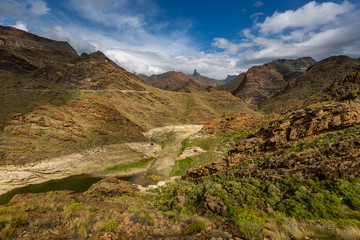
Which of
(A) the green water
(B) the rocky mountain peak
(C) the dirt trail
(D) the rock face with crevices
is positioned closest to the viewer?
(D) the rock face with crevices

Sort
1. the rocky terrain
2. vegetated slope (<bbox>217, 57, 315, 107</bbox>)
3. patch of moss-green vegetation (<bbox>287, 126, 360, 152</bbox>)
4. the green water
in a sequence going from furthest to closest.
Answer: vegetated slope (<bbox>217, 57, 315, 107</bbox>) < the green water < patch of moss-green vegetation (<bbox>287, 126, 360, 152</bbox>) < the rocky terrain

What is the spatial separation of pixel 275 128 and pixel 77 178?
3957 centimetres

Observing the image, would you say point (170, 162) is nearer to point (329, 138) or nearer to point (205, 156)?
point (205, 156)

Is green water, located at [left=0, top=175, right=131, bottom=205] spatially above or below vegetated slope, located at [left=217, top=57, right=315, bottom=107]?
below

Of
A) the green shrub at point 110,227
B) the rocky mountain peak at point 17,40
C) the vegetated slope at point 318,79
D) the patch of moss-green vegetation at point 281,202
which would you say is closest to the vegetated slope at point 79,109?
the vegetated slope at point 318,79

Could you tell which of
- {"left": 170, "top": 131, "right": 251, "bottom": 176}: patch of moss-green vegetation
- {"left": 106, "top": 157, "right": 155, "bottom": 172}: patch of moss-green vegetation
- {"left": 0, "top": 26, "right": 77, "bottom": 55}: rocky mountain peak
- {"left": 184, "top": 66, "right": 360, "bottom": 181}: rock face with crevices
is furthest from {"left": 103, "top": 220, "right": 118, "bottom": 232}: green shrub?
{"left": 0, "top": 26, "right": 77, "bottom": 55}: rocky mountain peak

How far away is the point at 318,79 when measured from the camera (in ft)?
318

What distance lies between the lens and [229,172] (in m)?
16.2

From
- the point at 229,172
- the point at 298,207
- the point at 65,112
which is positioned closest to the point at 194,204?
the point at 229,172

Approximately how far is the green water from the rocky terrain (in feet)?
4.59

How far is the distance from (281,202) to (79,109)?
55382mm

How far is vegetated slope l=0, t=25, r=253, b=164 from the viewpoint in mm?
33375

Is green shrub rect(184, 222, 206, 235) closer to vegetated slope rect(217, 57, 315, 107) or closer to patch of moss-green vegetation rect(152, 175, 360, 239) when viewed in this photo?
patch of moss-green vegetation rect(152, 175, 360, 239)

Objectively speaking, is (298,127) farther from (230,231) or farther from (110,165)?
(110,165)
